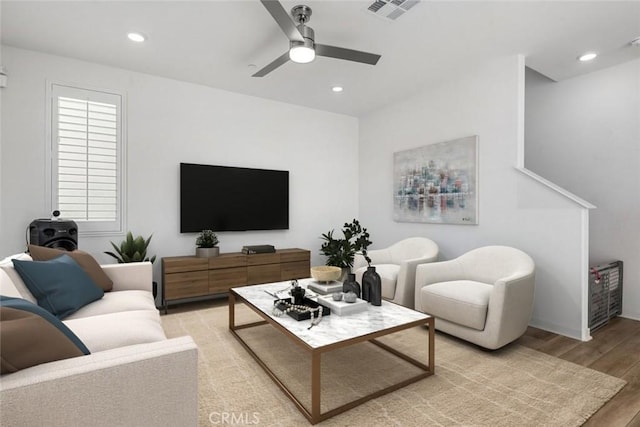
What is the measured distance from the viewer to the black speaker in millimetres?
2869

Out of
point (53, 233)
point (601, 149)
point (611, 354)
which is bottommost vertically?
point (611, 354)

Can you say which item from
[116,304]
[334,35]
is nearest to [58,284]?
[116,304]

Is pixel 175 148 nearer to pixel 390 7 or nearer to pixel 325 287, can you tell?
pixel 325 287

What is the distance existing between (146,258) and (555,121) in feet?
16.8

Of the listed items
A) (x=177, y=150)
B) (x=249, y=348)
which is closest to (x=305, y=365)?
(x=249, y=348)

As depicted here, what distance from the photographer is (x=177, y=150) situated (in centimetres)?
390

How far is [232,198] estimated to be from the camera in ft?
13.7

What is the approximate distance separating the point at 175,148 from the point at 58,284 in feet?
7.58

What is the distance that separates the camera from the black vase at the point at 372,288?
238cm

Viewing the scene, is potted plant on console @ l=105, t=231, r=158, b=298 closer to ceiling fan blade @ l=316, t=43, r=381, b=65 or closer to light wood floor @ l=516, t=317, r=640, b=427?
ceiling fan blade @ l=316, t=43, r=381, b=65

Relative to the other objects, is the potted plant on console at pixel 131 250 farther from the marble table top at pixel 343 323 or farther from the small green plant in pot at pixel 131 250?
the marble table top at pixel 343 323

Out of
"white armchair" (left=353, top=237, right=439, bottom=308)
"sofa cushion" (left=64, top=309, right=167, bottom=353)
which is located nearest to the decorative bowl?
"white armchair" (left=353, top=237, right=439, bottom=308)

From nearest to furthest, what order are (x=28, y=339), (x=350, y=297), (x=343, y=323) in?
(x=28, y=339), (x=343, y=323), (x=350, y=297)

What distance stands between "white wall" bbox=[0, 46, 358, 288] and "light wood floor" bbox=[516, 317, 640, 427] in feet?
10.0
